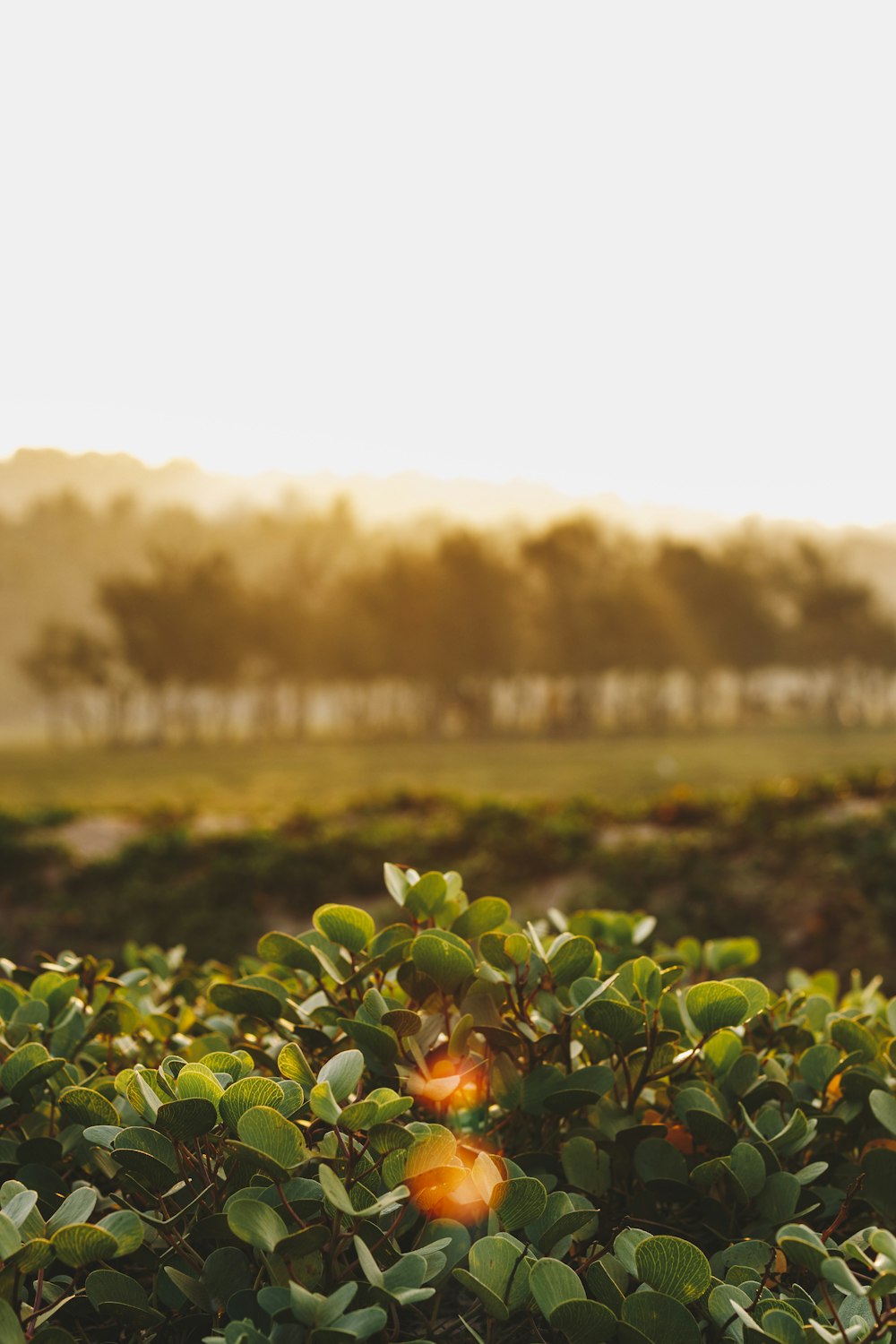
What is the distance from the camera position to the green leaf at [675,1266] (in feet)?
3.04

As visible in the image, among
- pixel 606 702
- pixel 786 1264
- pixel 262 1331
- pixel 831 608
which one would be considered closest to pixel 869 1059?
pixel 786 1264

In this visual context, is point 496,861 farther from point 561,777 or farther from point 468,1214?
point 561,777

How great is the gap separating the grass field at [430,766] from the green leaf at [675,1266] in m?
14.9

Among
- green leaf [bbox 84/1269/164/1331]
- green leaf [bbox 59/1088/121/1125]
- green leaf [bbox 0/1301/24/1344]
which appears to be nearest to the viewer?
green leaf [bbox 0/1301/24/1344]

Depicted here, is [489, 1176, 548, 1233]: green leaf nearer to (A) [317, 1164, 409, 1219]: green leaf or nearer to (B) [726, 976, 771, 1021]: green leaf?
(A) [317, 1164, 409, 1219]: green leaf

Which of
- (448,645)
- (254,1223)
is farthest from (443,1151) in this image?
(448,645)

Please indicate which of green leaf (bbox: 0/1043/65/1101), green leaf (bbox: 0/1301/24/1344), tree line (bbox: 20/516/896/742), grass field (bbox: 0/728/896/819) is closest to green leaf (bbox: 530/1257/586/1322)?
green leaf (bbox: 0/1301/24/1344)

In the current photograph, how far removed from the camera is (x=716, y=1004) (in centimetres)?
121

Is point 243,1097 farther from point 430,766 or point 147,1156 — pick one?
point 430,766

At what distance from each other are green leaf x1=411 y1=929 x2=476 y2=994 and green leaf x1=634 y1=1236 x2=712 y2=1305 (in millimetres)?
368

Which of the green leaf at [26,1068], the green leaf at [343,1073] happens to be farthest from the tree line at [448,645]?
the green leaf at [343,1073]

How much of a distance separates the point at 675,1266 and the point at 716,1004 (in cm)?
34

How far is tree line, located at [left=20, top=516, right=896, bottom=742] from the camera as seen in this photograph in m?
30.5

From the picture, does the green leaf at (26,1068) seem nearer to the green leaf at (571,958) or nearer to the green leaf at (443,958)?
the green leaf at (443,958)
